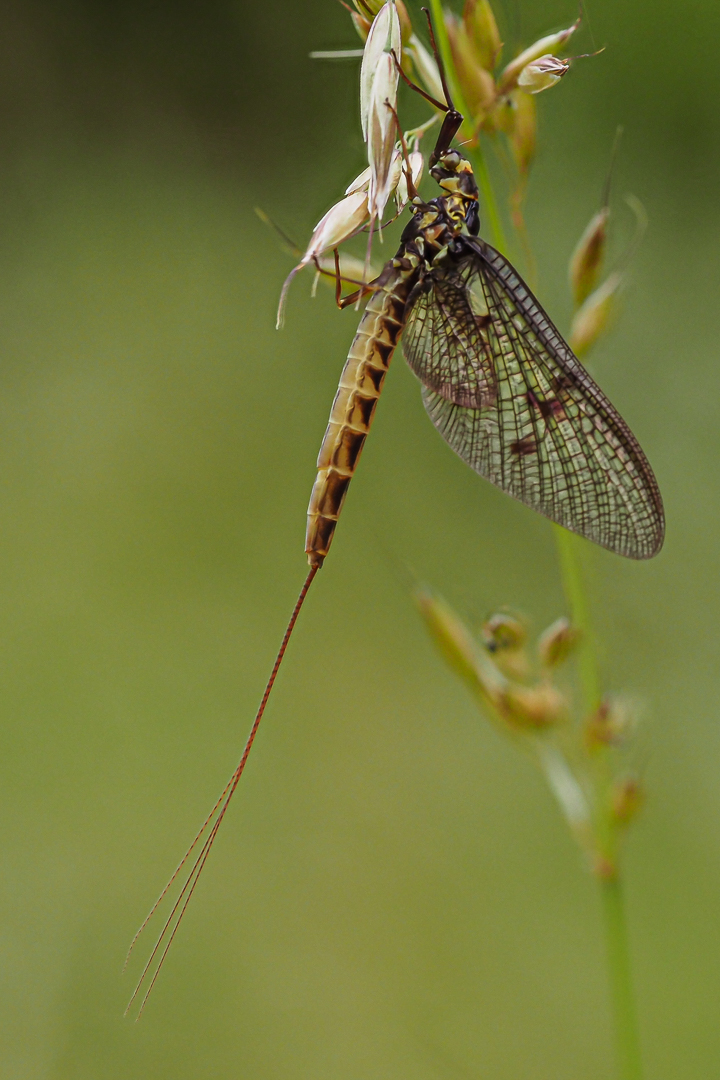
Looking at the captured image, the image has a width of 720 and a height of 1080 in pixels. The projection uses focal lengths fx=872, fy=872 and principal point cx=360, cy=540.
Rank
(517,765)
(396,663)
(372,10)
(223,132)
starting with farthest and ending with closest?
(223,132) < (396,663) < (517,765) < (372,10)

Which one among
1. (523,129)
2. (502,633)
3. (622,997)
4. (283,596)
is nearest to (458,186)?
(523,129)

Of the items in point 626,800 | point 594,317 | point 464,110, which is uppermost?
point 464,110

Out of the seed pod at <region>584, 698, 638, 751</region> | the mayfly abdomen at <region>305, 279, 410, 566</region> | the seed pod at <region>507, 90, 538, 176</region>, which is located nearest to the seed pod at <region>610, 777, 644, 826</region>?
the seed pod at <region>584, 698, 638, 751</region>

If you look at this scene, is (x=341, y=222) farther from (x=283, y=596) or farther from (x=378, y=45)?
(x=283, y=596)

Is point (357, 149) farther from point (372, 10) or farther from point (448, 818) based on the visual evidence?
point (448, 818)

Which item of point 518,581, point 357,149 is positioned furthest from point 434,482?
point 357,149

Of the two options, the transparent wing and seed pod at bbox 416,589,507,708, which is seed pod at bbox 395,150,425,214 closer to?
the transparent wing
